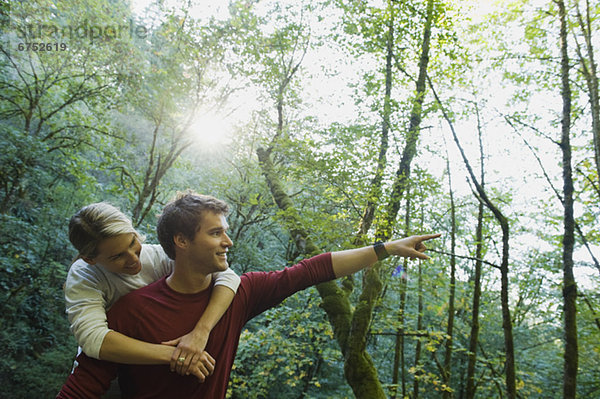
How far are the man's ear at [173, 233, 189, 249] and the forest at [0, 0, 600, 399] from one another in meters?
2.26

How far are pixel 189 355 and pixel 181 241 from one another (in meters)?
0.54

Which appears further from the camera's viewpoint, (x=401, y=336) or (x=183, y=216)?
(x=401, y=336)

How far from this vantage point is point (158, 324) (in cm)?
138

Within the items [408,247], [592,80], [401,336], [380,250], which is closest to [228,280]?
[380,250]

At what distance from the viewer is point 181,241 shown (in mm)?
1539

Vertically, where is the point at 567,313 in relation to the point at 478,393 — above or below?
above

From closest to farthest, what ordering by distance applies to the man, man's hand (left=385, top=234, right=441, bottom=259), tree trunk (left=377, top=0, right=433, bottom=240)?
the man → man's hand (left=385, top=234, right=441, bottom=259) → tree trunk (left=377, top=0, right=433, bottom=240)

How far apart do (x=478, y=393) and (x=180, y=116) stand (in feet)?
39.8

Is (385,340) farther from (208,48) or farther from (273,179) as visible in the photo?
(208,48)

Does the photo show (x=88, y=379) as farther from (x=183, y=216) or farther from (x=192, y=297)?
(x=183, y=216)

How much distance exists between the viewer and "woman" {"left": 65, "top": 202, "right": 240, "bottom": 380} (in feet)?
3.92

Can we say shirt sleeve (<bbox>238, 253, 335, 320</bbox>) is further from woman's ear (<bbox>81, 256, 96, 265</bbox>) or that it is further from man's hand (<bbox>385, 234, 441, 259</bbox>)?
woman's ear (<bbox>81, 256, 96, 265</bbox>)

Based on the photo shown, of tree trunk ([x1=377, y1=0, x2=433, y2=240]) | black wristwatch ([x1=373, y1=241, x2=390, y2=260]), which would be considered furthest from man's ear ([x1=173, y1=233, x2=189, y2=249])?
tree trunk ([x1=377, y1=0, x2=433, y2=240])

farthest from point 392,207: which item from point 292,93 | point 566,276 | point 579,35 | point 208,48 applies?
point 208,48
